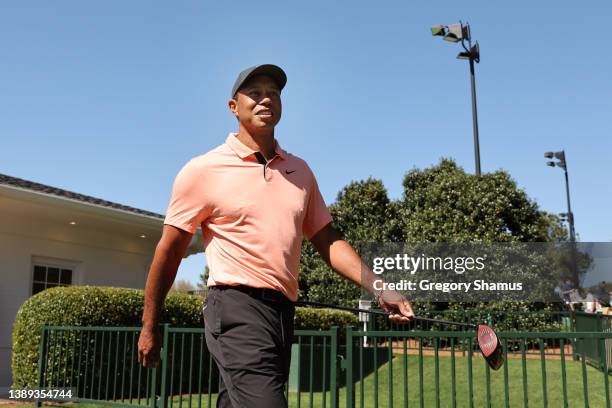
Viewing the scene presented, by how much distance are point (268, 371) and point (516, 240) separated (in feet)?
49.2

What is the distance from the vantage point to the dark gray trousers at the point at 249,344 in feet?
8.38

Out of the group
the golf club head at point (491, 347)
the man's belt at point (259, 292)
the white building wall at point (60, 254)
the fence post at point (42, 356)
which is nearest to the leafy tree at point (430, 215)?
the white building wall at point (60, 254)

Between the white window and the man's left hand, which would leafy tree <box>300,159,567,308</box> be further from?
the man's left hand

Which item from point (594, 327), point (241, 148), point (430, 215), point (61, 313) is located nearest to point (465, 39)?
point (430, 215)

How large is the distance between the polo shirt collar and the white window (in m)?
10.6

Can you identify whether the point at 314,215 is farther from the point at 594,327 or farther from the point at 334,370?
the point at 594,327

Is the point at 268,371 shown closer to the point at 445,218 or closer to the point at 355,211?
the point at 445,218

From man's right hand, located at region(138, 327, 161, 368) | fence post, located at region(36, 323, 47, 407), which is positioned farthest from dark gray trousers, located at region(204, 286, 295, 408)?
fence post, located at region(36, 323, 47, 407)

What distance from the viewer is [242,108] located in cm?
301

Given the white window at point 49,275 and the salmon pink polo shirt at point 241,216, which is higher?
the white window at point 49,275

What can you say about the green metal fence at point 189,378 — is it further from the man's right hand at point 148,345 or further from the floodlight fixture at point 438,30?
the floodlight fixture at point 438,30

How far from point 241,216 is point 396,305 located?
901 millimetres

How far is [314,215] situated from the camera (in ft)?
10.7

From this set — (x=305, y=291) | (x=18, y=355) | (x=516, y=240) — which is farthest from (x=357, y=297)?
(x=18, y=355)
